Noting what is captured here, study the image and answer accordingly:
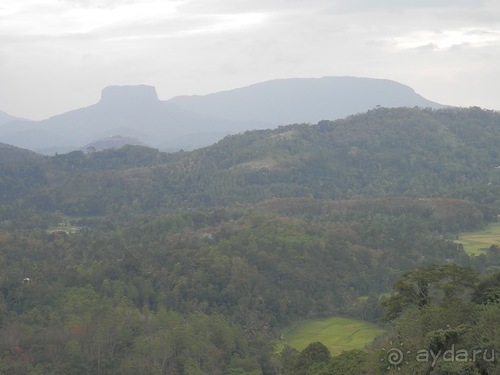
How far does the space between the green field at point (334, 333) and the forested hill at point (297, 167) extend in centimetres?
3612

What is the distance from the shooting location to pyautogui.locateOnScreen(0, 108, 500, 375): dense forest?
750 inches

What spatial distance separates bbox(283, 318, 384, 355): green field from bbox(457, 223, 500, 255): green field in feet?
48.3

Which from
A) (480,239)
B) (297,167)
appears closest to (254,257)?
(480,239)

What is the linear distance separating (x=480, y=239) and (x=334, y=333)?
946 inches

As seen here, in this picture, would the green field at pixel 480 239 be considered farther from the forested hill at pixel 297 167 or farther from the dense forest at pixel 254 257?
the forested hill at pixel 297 167

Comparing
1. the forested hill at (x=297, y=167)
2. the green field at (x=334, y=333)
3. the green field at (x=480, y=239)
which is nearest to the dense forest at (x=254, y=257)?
the forested hill at (x=297, y=167)

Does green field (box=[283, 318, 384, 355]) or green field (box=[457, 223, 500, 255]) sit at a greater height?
green field (box=[457, 223, 500, 255])

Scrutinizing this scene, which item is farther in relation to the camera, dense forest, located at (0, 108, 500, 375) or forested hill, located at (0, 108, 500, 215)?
forested hill, located at (0, 108, 500, 215)

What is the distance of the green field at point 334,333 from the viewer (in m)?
30.9

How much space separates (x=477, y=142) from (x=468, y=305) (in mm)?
81072

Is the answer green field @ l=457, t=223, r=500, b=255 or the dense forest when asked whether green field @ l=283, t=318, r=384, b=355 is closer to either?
the dense forest

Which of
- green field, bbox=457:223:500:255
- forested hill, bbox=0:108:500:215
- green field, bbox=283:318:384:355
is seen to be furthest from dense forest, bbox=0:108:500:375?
green field, bbox=457:223:500:255

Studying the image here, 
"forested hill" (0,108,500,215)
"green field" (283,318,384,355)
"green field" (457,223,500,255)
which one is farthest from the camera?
"forested hill" (0,108,500,215)

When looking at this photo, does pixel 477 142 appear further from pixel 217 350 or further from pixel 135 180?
pixel 217 350
